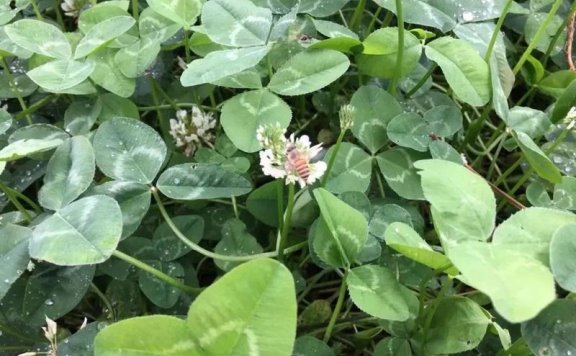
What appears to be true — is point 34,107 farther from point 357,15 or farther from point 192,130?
point 357,15

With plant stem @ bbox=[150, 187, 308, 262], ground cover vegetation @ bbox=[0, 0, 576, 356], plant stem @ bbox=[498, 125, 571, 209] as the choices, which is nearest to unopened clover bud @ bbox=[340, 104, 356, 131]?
ground cover vegetation @ bbox=[0, 0, 576, 356]

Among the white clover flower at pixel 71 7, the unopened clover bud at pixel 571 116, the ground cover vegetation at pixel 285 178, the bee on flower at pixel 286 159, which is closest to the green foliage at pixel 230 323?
the ground cover vegetation at pixel 285 178

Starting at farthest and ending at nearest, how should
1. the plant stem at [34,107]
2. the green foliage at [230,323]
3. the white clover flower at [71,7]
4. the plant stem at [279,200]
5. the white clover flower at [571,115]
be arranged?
1. the white clover flower at [71,7]
2. the plant stem at [34,107]
3. the white clover flower at [571,115]
4. the plant stem at [279,200]
5. the green foliage at [230,323]

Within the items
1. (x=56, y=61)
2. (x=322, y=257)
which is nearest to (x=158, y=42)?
(x=56, y=61)

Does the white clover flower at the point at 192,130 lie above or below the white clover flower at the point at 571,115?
below

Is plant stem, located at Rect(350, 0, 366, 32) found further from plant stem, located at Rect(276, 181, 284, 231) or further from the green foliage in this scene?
the green foliage

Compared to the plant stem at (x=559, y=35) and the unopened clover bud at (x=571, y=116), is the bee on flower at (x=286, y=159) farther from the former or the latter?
the plant stem at (x=559, y=35)

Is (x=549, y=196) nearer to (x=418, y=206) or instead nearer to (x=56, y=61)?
(x=418, y=206)

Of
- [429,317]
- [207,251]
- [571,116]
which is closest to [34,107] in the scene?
[207,251]

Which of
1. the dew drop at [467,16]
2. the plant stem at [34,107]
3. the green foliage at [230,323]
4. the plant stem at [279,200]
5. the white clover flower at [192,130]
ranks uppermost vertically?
the dew drop at [467,16]
